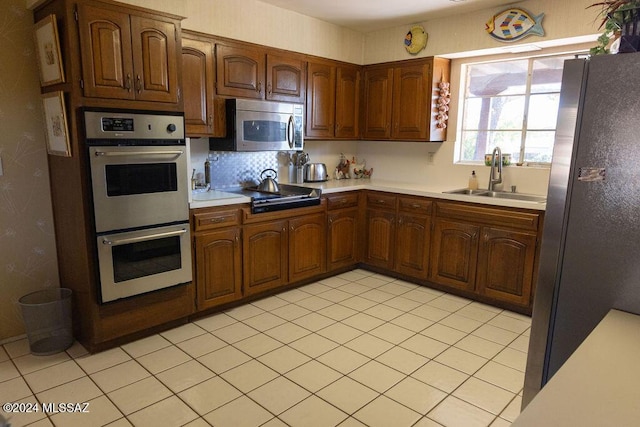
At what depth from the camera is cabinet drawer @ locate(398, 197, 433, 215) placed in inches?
154

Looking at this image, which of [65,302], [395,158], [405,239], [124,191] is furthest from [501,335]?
[65,302]

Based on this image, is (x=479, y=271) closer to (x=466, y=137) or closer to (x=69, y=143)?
(x=466, y=137)

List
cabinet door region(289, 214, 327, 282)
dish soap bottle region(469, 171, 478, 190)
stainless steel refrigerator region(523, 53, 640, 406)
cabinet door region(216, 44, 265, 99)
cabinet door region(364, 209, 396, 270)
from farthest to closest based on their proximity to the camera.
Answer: cabinet door region(364, 209, 396, 270) → dish soap bottle region(469, 171, 478, 190) → cabinet door region(289, 214, 327, 282) → cabinet door region(216, 44, 265, 99) → stainless steel refrigerator region(523, 53, 640, 406)

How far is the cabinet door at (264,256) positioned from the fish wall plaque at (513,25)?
2455 millimetres

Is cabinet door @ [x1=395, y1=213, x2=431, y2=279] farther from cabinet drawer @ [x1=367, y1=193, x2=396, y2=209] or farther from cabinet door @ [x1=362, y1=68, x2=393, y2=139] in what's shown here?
cabinet door @ [x1=362, y1=68, x2=393, y2=139]

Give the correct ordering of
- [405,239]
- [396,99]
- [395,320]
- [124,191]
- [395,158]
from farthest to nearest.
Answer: [395,158], [396,99], [405,239], [395,320], [124,191]

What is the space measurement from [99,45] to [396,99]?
9.25ft

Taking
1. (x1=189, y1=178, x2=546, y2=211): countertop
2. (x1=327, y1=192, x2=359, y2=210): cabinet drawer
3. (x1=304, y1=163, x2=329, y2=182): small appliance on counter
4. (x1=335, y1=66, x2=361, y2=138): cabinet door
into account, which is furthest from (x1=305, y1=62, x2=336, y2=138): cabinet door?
(x1=327, y1=192, x2=359, y2=210): cabinet drawer

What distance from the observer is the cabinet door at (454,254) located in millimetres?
3668

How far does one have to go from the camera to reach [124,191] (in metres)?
2.69

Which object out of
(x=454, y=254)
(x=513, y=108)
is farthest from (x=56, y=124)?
(x=513, y=108)

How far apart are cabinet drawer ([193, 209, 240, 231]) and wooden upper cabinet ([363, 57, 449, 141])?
1993 mm

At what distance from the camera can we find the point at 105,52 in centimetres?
254

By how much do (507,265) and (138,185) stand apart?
285 centimetres
